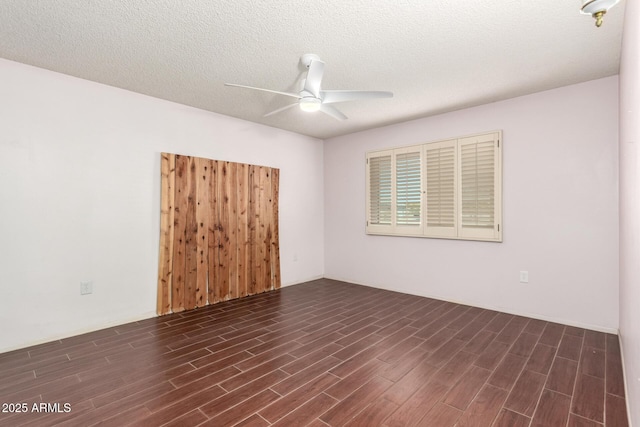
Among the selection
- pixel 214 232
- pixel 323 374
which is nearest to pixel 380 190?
pixel 214 232

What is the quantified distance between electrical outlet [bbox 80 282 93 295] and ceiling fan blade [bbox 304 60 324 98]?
306 centimetres

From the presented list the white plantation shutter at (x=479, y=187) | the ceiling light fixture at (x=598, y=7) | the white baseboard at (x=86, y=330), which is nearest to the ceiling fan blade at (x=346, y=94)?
the ceiling light fixture at (x=598, y=7)

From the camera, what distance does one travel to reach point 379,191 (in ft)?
17.0

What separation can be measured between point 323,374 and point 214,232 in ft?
8.75

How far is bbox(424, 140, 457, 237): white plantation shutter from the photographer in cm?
431

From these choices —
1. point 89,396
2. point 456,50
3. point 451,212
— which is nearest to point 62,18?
point 89,396

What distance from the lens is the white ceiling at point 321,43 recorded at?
214 cm

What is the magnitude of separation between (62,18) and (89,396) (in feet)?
8.82

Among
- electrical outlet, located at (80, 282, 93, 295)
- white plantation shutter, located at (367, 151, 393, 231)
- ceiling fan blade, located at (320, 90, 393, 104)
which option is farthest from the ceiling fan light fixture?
electrical outlet, located at (80, 282, 93, 295)

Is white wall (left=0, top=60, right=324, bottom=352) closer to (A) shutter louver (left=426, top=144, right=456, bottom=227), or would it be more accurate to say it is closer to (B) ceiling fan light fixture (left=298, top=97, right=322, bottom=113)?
(B) ceiling fan light fixture (left=298, top=97, right=322, bottom=113)

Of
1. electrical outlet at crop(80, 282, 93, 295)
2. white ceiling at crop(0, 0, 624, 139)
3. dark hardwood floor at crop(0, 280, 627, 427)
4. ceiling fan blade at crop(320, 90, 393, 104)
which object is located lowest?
dark hardwood floor at crop(0, 280, 627, 427)

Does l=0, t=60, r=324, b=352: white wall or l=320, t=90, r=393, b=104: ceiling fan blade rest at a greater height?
l=320, t=90, r=393, b=104: ceiling fan blade

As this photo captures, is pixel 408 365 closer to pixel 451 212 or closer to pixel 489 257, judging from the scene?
pixel 489 257

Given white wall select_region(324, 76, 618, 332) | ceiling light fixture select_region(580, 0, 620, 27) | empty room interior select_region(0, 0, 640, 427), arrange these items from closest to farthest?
1. ceiling light fixture select_region(580, 0, 620, 27)
2. empty room interior select_region(0, 0, 640, 427)
3. white wall select_region(324, 76, 618, 332)
